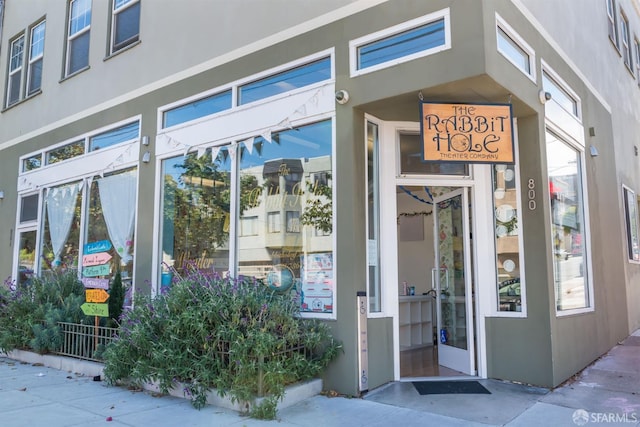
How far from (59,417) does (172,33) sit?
6225 mm

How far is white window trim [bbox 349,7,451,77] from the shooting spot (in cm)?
531

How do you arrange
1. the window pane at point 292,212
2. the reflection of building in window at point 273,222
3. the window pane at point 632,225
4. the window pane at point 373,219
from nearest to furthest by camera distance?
1. the window pane at point 373,219
2. the window pane at point 292,212
3. the reflection of building in window at point 273,222
4. the window pane at point 632,225

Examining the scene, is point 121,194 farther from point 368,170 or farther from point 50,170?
point 368,170

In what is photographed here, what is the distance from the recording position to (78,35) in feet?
35.1

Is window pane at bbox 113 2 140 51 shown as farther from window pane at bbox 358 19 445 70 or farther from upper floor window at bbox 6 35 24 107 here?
window pane at bbox 358 19 445 70

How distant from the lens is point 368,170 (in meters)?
6.12

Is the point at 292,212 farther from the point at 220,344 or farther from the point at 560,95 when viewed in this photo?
the point at 560,95

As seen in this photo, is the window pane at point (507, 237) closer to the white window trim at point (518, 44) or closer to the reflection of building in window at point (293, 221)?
the white window trim at point (518, 44)

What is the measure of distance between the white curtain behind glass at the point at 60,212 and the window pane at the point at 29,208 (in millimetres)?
725

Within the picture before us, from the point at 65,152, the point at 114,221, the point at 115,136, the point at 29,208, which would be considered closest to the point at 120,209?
the point at 114,221

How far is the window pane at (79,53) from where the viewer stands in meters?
10.5

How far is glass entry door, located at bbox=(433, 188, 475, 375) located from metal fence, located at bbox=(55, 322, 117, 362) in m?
4.56

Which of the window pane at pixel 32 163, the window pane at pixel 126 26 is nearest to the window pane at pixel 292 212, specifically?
the window pane at pixel 126 26

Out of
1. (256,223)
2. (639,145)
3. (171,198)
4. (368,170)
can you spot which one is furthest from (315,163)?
(639,145)
